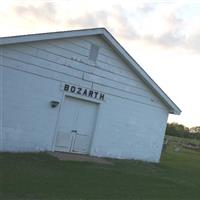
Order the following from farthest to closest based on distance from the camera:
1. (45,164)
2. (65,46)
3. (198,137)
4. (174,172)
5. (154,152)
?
(198,137) → (154,152) → (174,172) → (65,46) → (45,164)

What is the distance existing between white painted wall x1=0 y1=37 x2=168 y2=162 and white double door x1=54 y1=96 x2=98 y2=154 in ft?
1.17

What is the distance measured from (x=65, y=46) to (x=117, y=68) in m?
2.97

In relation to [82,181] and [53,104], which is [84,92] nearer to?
[53,104]

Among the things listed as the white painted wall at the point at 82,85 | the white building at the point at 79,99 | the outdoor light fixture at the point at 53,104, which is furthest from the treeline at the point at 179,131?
the outdoor light fixture at the point at 53,104

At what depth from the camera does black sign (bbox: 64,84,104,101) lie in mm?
17839

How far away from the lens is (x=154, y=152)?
72.3ft

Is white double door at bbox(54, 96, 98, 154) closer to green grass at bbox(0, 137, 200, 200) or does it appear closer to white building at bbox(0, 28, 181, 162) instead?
white building at bbox(0, 28, 181, 162)

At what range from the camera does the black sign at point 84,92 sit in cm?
1784

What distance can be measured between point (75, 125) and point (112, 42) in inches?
142

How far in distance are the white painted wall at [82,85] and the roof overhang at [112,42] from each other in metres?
0.27

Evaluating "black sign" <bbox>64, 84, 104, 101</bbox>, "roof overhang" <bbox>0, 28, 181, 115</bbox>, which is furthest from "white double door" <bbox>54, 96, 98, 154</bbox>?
"roof overhang" <bbox>0, 28, 181, 115</bbox>

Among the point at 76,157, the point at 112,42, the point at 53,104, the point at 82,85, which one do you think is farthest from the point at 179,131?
the point at 53,104

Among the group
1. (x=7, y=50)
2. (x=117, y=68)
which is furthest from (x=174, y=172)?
(x=7, y=50)

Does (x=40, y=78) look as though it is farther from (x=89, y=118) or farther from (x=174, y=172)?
(x=174, y=172)
